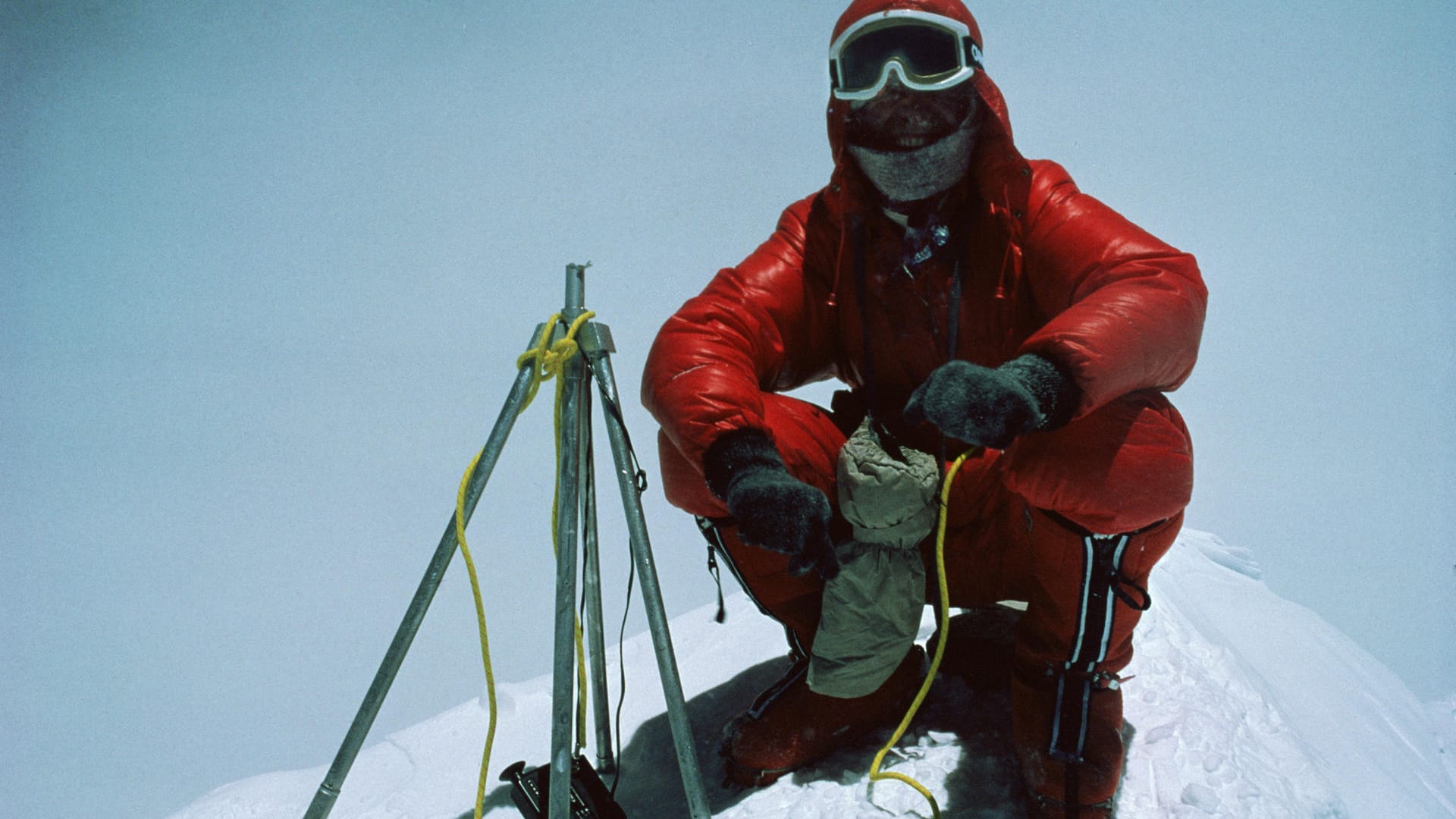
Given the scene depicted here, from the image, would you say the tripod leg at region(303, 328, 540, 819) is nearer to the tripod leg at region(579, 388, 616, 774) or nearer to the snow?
the tripod leg at region(579, 388, 616, 774)

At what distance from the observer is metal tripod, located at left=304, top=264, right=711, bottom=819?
1215mm

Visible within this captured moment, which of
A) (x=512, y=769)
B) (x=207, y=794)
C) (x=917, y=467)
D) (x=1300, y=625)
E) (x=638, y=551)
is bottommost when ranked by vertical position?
(x=207, y=794)

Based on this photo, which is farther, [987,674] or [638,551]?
[987,674]

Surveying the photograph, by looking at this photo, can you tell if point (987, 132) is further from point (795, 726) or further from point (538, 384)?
point (795, 726)

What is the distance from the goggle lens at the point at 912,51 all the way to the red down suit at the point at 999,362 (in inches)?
1.5

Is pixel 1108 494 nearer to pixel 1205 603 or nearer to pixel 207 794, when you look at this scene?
pixel 1205 603

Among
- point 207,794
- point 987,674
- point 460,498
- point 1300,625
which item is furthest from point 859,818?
point 1300,625

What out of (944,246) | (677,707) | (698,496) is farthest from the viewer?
(944,246)

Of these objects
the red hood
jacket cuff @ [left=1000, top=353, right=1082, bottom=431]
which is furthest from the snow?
the red hood

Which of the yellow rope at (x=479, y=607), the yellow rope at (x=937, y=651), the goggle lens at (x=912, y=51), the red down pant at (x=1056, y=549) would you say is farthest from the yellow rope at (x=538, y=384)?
the goggle lens at (x=912, y=51)

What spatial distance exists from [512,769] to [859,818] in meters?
0.59

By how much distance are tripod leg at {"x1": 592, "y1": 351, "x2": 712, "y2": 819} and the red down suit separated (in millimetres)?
66

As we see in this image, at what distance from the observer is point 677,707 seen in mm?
1228

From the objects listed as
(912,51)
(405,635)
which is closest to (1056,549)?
(912,51)
